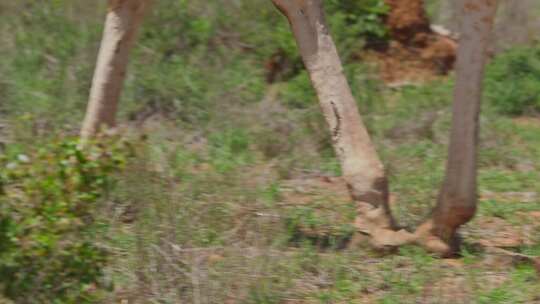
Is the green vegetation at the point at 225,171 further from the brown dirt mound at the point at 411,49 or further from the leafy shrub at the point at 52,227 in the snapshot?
the brown dirt mound at the point at 411,49

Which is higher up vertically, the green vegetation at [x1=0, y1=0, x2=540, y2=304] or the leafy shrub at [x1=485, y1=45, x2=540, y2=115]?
the leafy shrub at [x1=485, y1=45, x2=540, y2=115]

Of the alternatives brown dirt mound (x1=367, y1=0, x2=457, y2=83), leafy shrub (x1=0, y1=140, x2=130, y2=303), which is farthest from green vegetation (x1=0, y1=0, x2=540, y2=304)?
brown dirt mound (x1=367, y1=0, x2=457, y2=83)

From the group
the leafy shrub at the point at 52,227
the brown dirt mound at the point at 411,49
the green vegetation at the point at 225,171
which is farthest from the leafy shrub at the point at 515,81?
the leafy shrub at the point at 52,227

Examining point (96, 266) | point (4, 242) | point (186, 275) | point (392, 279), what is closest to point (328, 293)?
point (392, 279)

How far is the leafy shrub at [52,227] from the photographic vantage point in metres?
4.51

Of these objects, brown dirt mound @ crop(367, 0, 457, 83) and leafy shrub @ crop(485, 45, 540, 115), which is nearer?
leafy shrub @ crop(485, 45, 540, 115)

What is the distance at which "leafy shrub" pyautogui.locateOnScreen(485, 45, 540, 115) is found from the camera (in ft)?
35.0

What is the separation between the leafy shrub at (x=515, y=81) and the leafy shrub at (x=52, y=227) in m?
6.32

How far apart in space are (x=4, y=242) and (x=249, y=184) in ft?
7.91

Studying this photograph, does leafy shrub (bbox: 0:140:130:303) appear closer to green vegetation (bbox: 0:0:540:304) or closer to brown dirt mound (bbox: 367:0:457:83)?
green vegetation (bbox: 0:0:540:304)

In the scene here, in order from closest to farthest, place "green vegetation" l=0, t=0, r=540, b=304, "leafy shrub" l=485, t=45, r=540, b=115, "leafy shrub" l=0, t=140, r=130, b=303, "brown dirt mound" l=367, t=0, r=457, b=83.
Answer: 1. "leafy shrub" l=0, t=140, r=130, b=303
2. "green vegetation" l=0, t=0, r=540, b=304
3. "leafy shrub" l=485, t=45, r=540, b=115
4. "brown dirt mound" l=367, t=0, r=457, b=83

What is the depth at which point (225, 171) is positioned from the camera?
729 cm

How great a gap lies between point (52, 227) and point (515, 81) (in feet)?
24.3

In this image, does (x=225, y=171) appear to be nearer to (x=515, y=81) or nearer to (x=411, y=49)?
(x=515, y=81)
